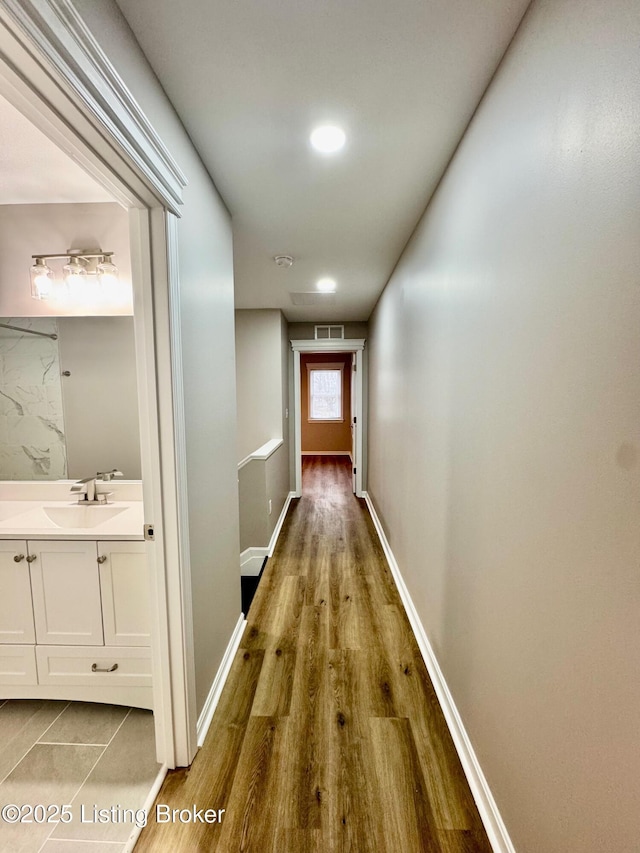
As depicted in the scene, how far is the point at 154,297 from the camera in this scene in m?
1.21

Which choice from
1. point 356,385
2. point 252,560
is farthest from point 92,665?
point 356,385

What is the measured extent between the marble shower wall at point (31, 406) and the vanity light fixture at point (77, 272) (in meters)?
0.18

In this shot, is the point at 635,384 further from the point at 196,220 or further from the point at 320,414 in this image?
the point at 320,414

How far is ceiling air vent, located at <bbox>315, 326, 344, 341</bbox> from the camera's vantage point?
502cm

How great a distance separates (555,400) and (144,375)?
1.24 metres

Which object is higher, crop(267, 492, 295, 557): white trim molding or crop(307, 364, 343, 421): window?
crop(307, 364, 343, 421): window

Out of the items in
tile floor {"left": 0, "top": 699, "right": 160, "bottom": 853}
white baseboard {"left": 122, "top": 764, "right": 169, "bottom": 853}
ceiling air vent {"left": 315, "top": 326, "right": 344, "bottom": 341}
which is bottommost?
tile floor {"left": 0, "top": 699, "right": 160, "bottom": 853}

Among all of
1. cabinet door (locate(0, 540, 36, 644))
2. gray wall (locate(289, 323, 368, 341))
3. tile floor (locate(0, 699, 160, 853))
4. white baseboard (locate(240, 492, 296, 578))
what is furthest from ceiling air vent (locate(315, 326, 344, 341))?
tile floor (locate(0, 699, 160, 853))

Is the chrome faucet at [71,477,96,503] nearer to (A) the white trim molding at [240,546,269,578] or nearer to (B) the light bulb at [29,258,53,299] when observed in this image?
(B) the light bulb at [29,258,53,299]

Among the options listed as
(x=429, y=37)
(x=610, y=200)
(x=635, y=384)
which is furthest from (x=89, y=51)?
(x=635, y=384)

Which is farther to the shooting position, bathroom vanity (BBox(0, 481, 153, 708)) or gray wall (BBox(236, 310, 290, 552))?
gray wall (BBox(236, 310, 290, 552))

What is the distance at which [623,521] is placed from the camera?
25.3 inches

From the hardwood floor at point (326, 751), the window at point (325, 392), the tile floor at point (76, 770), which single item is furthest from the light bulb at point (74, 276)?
the window at point (325, 392)

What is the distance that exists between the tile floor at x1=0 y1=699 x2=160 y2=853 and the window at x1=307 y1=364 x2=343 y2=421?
6987 millimetres
